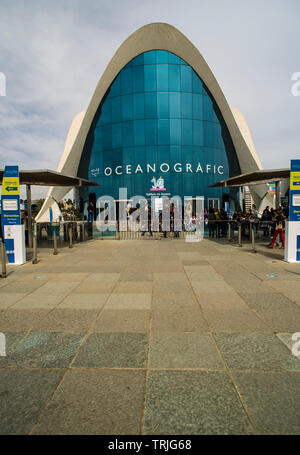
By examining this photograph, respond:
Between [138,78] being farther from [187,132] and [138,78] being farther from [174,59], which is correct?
[187,132]

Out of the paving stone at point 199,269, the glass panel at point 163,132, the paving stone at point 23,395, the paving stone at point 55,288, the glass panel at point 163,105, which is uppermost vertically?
the glass panel at point 163,105

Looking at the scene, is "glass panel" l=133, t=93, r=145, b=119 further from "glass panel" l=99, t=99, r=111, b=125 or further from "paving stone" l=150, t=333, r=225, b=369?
"paving stone" l=150, t=333, r=225, b=369

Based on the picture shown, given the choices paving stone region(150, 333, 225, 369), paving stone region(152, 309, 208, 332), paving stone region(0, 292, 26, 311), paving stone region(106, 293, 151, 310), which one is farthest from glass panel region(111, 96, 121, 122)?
paving stone region(150, 333, 225, 369)

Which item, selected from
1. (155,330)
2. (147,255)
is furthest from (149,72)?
(155,330)

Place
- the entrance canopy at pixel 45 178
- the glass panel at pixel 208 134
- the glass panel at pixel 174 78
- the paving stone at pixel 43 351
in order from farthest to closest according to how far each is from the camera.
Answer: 1. the glass panel at pixel 208 134
2. the glass panel at pixel 174 78
3. the entrance canopy at pixel 45 178
4. the paving stone at pixel 43 351

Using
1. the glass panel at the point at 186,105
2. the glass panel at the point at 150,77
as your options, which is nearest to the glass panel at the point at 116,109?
the glass panel at the point at 150,77

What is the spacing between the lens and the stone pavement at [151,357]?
2.25 metres

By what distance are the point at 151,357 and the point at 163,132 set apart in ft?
93.4

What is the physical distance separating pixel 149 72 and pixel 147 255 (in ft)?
87.4

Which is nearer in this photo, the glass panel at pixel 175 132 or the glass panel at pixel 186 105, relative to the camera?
the glass panel at pixel 175 132

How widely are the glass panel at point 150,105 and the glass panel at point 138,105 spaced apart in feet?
1.48

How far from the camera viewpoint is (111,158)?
1217 inches

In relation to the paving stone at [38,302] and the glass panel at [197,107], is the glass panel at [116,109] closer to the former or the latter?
the glass panel at [197,107]
